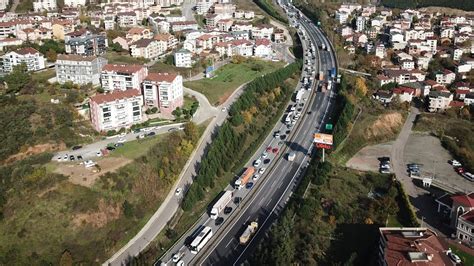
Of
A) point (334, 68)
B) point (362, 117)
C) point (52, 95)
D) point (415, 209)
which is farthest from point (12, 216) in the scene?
point (334, 68)

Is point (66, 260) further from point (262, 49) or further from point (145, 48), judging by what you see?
point (262, 49)

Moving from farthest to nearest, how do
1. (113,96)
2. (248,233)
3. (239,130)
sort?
(239,130)
(113,96)
(248,233)

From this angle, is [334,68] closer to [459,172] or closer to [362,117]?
[362,117]

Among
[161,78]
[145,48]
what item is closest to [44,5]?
[145,48]

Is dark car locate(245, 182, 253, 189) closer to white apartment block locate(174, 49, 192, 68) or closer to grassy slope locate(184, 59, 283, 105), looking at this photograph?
grassy slope locate(184, 59, 283, 105)

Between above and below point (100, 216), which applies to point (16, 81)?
above

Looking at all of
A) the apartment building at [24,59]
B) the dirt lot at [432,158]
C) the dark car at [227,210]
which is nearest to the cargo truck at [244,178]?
the dark car at [227,210]

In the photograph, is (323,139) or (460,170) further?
(460,170)
